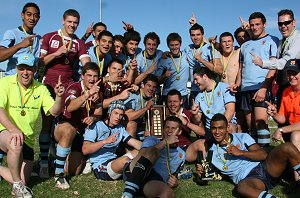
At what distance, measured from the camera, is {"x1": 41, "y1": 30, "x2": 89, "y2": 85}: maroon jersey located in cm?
671

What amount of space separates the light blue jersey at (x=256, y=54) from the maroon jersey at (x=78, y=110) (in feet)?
9.86

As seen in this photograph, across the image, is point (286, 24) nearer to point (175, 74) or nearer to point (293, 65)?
point (293, 65)

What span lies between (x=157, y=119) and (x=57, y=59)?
89.6 inches

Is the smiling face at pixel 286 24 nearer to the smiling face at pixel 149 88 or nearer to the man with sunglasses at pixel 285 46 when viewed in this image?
the man with sunglasses at pixel 285 46

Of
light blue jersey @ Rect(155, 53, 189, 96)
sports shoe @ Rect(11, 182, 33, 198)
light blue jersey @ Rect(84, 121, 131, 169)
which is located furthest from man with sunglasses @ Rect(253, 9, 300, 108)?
sports shoe @ Rect(11, 182, 33, 198)

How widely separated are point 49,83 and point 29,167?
1667 mm

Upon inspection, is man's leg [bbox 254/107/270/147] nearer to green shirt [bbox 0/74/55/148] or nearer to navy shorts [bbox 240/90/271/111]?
navy shorts [bbox 240/90/271/111]

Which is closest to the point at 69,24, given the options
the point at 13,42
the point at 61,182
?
the point at 13,42

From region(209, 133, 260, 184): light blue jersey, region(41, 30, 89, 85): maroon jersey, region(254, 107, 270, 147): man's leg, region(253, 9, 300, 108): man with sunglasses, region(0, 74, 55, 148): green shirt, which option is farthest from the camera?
region(254, 107, 270, 147): man's leg

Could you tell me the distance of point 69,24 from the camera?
680cm

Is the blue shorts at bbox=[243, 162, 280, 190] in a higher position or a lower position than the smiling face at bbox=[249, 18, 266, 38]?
lower

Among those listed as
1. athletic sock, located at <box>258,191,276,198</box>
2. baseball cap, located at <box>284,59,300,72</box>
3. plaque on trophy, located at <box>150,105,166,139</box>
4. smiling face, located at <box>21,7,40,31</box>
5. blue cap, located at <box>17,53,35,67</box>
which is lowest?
→ athletic sock, located at <box>258,191,276,198</box>

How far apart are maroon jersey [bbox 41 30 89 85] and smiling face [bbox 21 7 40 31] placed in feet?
1.17

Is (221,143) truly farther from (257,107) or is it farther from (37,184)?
(37,184)
